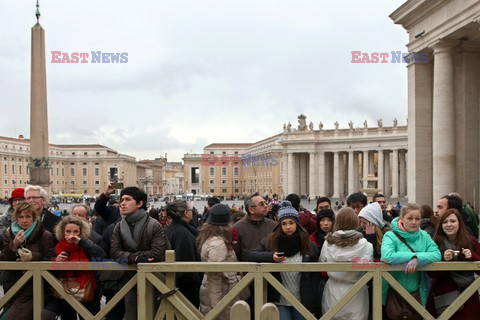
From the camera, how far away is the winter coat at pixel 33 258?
17.5ft

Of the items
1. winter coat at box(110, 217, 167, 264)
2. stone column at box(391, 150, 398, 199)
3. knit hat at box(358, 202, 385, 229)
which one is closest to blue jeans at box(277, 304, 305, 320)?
winter coat at box(110, 217, 167, 264)

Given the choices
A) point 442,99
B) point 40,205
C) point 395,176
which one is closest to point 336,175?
point 395,176

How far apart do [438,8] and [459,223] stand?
56.4 feet

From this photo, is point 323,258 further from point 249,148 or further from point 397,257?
point 249,148

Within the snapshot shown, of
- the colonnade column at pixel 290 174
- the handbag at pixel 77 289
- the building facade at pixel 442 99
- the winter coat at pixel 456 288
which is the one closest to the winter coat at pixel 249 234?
the handbag at pixel 77 289

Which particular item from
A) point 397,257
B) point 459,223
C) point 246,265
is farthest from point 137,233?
point 459,223

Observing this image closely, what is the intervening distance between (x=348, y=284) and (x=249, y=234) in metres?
1.71

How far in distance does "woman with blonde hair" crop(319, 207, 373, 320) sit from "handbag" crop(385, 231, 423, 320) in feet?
0.76

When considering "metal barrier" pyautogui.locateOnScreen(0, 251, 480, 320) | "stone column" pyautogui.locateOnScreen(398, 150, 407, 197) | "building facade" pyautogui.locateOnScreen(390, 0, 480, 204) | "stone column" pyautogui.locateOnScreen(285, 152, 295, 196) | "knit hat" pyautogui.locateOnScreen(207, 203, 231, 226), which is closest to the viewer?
"metal barrier" pyautogui.locateOnScreen(0, 251, 480, 320)

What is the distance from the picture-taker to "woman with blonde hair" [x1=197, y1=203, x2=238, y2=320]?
5.45 metres

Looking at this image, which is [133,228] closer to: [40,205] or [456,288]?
[40,205]

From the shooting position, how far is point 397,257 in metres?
4.84

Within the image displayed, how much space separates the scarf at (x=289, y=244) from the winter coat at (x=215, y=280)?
0.61 metres

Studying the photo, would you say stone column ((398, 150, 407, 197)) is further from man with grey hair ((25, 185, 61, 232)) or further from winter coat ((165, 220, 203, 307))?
man with grey hair ((25, 185, 61, 232))
